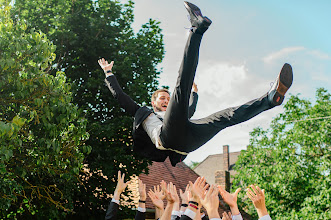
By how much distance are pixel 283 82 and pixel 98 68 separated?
7.08 metres

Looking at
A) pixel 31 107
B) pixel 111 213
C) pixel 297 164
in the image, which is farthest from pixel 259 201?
pixel 297 164

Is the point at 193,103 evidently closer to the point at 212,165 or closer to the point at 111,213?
the point at 111,213

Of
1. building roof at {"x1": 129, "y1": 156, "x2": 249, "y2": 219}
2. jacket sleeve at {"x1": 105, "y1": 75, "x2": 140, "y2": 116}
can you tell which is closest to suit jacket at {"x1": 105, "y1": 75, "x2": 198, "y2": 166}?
jacket sleeve at {"x1": 105, "y1": 75, "x2": 140, "y2": 116}

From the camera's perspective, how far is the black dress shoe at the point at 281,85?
3.33 meters

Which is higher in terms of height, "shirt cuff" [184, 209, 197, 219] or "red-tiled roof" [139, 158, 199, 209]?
"red-tiled roof" [139, 158, 199, 209]

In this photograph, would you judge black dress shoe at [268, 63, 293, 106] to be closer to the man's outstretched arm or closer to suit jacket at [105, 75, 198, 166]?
suit jacket at [105, 75, 198, 166]

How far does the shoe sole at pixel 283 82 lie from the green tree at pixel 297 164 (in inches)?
420

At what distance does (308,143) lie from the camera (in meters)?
14.7

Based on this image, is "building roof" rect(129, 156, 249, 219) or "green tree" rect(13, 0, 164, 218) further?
"building roof" rect(129, 156, 249, 219)

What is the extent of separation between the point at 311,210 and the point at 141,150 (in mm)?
11159

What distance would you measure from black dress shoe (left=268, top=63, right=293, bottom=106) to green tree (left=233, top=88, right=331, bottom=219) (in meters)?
10.7

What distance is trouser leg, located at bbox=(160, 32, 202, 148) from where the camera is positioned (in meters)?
3.14

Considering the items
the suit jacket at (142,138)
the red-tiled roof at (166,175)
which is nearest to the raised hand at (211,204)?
the suit jacket at (142,138)

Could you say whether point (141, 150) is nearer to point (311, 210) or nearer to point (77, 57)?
point (77, 57)
